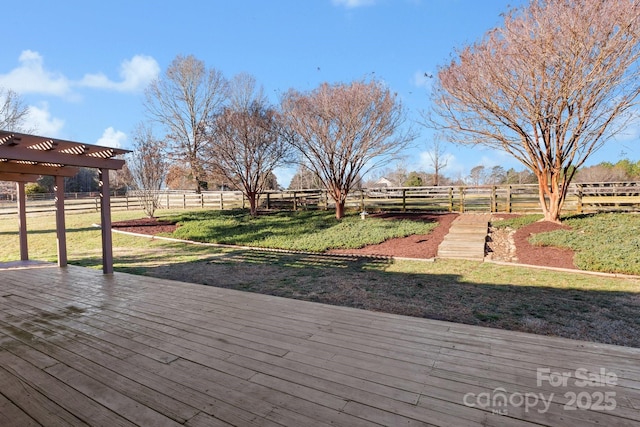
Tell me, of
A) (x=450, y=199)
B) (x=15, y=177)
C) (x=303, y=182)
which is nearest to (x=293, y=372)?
(x=15, y=177)

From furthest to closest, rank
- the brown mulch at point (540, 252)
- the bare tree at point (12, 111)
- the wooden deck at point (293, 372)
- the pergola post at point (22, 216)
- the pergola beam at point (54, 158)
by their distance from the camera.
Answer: the bare tree at point (12, 111), the pergola post at point (22, 216), the brown mulch at point (540, 252), the pergola beam at point (54, 158), the wooden deck at point (293, 372)

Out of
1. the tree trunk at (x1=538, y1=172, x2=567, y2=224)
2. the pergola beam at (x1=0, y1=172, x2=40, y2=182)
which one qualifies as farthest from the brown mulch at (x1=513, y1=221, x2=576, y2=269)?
the pergola beam at (x1=0, y1=172, x2=40, y2=182)

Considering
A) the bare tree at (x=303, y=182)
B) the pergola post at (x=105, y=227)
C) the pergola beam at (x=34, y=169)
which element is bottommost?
the pergola post at (x=105, y=227)

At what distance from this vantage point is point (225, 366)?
2.17 meters

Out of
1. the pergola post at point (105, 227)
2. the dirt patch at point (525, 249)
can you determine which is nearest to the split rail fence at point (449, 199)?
the dirt patch at point (525, 249)

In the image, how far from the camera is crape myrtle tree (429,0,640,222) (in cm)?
748

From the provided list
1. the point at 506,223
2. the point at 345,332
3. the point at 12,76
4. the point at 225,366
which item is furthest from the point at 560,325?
the point at 12,76

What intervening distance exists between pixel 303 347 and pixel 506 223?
30.5 ft

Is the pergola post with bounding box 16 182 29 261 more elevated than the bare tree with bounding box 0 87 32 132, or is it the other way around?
the bare tree with bounding box 0 87 32 132

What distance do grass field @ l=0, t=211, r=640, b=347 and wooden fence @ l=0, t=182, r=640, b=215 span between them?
3.43 metres

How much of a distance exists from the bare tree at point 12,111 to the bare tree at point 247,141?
362 inches

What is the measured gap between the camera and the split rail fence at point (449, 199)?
10293 mm

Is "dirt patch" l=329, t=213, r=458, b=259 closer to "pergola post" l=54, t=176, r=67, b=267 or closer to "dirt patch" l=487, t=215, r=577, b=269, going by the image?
"dirt patch" l=487, t=215, r=577, b=269

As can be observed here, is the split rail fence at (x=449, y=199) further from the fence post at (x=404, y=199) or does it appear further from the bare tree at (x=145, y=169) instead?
the bare tree at (x=145, y=169)
